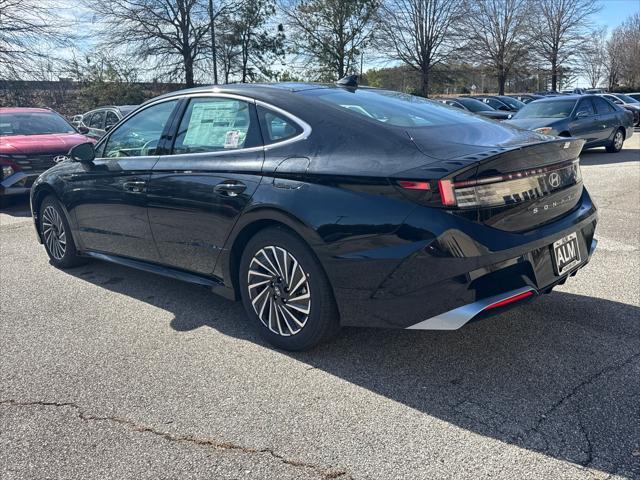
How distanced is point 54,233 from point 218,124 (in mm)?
2597

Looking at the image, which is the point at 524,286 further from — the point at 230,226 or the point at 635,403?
the point at 230,226

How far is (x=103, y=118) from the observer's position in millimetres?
12812

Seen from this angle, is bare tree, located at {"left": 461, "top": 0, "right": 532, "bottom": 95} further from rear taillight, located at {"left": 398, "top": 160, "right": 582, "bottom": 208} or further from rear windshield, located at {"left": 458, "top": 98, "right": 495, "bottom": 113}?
rear taillight, located at {"left": 398, "top": 160, "right": 582, "bottom": 208}

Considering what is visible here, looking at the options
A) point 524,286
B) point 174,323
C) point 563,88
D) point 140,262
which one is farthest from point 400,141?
point 563,88

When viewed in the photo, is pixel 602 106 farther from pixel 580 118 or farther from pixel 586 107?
pixel 580 118

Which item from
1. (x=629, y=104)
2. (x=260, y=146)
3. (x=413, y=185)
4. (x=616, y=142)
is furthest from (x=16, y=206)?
(x=629, y=104)

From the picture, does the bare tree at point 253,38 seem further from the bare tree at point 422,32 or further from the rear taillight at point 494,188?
the rear taillight at point 494,188

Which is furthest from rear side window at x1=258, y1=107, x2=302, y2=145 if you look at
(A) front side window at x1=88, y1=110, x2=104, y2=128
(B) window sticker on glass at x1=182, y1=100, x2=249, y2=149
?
(A) front side window at x1=88, y1=110, x2=104, y2=128

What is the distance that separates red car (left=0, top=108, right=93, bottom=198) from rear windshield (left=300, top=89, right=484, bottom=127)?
6534 mm

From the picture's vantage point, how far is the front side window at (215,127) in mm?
3684

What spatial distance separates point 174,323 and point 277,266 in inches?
43.9

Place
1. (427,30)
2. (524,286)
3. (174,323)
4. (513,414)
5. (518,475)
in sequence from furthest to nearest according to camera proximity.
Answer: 1. (427,30)
2. (174,323)
3. (524,286)
4. (513,414)
5. (518,475)

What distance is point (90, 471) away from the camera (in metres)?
2.44

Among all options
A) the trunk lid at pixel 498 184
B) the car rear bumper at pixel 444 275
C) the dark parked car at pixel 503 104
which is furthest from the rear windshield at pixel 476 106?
the car rear bumper at pixel 444 275
